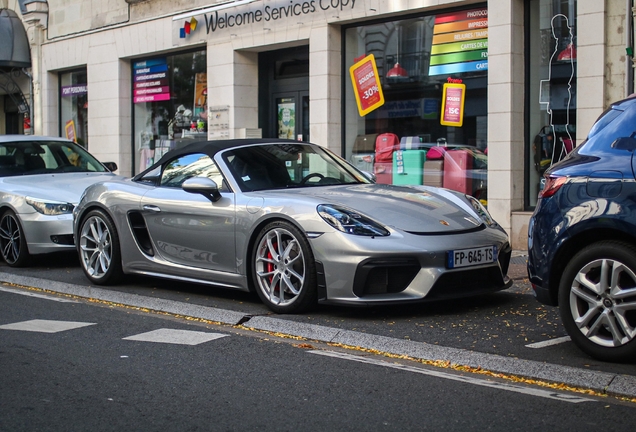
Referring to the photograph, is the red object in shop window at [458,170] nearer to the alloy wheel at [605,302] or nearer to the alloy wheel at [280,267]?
the alloy wheel at [280,267]

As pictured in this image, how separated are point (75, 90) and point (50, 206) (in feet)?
38.6

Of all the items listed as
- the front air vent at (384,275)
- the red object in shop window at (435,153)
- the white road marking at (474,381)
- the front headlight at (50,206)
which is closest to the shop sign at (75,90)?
the red object in shop window at (435,153)

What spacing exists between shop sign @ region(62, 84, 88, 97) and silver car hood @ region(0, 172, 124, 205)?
9940 millimetres

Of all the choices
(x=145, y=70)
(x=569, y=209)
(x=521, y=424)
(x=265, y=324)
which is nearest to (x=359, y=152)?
(x=145, y=70)

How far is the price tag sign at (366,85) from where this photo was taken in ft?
47.3

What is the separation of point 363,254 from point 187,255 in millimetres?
2055

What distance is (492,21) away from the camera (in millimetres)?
12148

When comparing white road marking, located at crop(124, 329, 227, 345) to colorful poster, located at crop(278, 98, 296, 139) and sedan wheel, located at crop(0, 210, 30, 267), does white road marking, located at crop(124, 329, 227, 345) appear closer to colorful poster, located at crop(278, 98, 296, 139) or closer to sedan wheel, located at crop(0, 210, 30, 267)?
sedan wheel, located at crop(0, 210, 30, 267)

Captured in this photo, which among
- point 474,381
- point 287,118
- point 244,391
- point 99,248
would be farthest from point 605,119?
point 287,118

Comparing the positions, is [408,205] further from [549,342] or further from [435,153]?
[435,153]

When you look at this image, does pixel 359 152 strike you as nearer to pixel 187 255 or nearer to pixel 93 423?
pixel 187 255

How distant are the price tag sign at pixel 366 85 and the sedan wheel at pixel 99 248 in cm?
663

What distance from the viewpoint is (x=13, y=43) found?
22.1 m

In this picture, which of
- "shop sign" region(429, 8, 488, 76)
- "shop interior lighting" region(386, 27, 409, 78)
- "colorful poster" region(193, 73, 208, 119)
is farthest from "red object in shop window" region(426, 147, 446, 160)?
"colorful poster" region(193, 73, 208, 119)
